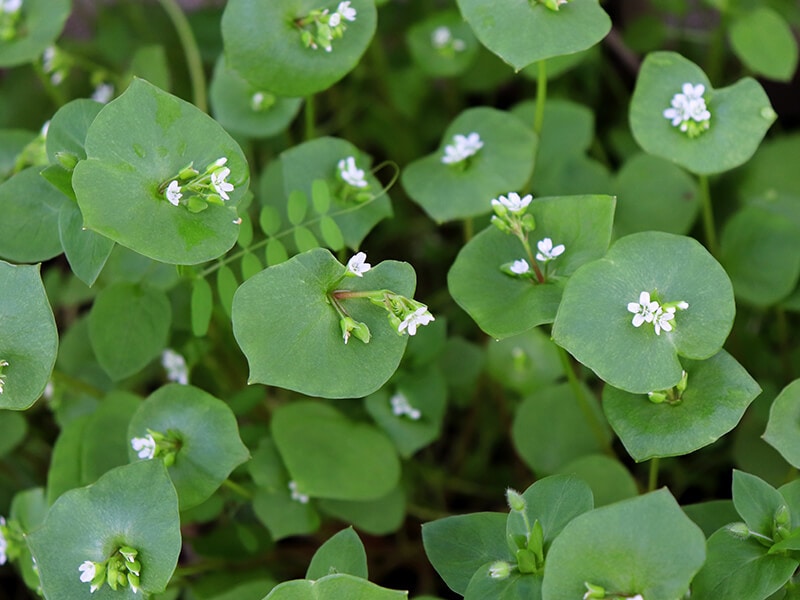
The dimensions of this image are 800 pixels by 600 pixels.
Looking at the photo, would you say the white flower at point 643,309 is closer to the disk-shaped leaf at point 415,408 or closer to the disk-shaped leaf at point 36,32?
the disk-shaped leaf at point 415,408

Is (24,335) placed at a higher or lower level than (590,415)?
higher

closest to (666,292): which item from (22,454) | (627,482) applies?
(627,482)

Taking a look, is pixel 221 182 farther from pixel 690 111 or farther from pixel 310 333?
pixel 690 111

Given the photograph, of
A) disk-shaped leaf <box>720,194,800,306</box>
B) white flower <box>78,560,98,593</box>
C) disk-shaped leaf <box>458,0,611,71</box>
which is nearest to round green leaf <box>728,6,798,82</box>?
disk-shaped leaf <box>720,194,800,306</box>

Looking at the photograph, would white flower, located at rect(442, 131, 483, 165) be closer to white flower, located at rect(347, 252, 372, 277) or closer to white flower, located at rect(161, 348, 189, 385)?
white flower, located at rect(347, 252, 372, 277)

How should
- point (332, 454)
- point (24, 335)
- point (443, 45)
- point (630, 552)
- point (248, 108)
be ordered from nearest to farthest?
point (630, 552), point (24, 335), point (332, 454), point (248, 108), point (443, 45)

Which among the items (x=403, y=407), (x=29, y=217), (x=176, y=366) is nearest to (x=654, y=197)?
(x=403, y=407)
